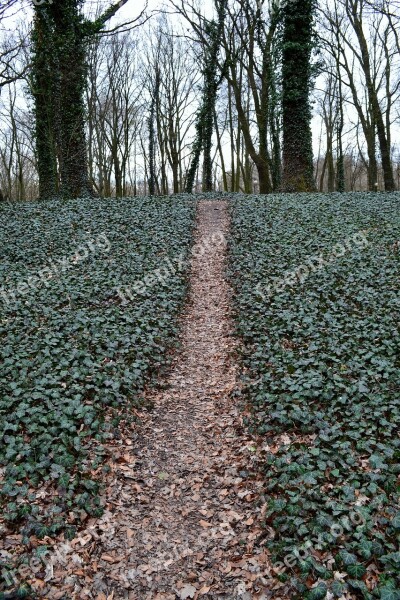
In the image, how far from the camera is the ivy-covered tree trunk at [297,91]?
1708 cm

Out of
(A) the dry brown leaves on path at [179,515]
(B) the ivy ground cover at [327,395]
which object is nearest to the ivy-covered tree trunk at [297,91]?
(B) the ivy ground cover at [327,395]

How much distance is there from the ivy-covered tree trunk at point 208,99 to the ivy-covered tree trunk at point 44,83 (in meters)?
7.31

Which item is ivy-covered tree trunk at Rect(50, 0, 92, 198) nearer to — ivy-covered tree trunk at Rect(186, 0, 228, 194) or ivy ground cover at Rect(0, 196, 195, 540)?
ivy ground cover at Rect(0, 196, 195, 540)

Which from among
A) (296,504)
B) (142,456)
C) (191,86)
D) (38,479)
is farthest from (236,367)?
(191,86)

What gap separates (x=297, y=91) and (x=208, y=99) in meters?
6.19

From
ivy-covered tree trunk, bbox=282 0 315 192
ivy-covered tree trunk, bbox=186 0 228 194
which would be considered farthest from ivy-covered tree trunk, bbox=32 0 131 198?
ivy-covered tree trunk, bbox=282 0 315 192

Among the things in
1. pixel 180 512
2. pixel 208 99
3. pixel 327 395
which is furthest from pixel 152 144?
pixel 180 512

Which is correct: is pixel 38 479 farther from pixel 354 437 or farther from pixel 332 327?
pixel 332 327

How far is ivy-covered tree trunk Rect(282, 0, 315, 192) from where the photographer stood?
17078 millimetres

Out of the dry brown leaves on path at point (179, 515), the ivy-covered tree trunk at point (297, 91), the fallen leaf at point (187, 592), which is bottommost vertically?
the fallen leaf at point (187, 592)

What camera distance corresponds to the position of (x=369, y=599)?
3033mm

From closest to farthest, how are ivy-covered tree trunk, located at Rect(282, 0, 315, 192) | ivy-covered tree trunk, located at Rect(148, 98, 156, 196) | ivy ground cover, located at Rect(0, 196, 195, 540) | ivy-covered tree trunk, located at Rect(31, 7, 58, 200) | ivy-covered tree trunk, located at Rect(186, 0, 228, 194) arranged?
1. ivy ground cover, located at Rect(0, 196, 195, 540)
2. ivy-covered tree trunk, located at Rect(31, 7, 58, 200)
3. ivy-covered tree trunk, located at Rect(282, 0, 315, 192)
4. ivy-covered tree trunk, located at Rect(186, 0, 228, 194)
5. ivy-covered tree trunk, located at Rect(148, 98, 156, 196)

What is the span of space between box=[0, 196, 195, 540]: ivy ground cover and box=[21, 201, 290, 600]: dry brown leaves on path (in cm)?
32

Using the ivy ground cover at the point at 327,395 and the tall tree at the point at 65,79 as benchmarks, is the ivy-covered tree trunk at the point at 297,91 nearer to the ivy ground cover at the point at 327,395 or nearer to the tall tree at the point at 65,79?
the ivy ground cover at the point at 327,395
